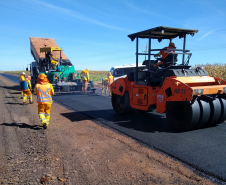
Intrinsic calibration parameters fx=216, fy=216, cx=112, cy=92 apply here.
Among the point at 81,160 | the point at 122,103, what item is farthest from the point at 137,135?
the point at 122,103

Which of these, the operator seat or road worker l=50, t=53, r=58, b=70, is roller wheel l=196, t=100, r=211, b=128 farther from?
road worker l=50, t=53, r=58, b=70

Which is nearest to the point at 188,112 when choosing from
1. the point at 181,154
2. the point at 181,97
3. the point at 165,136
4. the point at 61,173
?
the point at 181,97

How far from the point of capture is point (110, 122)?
621 centimetres

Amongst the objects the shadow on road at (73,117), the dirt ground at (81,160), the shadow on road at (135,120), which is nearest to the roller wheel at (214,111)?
the shadow on road at (135,120)

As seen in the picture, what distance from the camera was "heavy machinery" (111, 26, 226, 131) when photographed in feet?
15.9

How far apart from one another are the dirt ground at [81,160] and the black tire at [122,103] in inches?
60.2

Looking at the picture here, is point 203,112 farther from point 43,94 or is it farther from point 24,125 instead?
point 24,125

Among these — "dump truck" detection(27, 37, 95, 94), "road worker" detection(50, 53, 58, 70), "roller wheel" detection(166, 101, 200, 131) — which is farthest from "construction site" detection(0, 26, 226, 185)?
"road worker" detection(50, 53, 58, 70)

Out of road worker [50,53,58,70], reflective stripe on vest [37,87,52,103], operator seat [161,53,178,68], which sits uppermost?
road worker [50,53,58,70]

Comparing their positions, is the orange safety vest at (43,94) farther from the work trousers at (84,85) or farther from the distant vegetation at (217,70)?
the distant vegetation at (217,70)

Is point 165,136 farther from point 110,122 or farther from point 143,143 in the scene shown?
point 110,122

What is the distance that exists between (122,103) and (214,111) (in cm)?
286

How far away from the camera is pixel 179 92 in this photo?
4.83 meters

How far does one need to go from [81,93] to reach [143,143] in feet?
32.3
